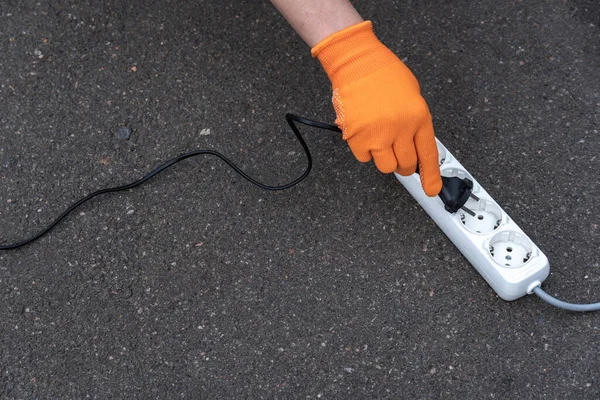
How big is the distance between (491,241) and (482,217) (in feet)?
0.21

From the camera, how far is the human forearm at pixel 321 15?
1.22 meters

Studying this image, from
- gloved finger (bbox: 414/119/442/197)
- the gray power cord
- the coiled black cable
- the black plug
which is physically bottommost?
the gray power cord

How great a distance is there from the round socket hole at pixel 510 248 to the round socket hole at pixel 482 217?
28 mm

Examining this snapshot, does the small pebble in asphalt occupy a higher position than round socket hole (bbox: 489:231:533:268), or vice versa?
the small pebble in asphalt

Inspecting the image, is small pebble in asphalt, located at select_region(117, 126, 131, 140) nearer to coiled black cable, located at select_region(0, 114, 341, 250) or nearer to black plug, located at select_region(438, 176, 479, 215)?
coiled black cable, located at select_region(0, 114, 341, 250)

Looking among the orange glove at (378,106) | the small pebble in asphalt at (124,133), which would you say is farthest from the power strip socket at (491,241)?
the small pebble in asphalt at (124,133)

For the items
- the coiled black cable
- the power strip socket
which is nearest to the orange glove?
the power strip socket

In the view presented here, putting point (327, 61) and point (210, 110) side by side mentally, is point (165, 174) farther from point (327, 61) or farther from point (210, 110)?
point (327, 61)

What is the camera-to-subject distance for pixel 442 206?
4.28ft

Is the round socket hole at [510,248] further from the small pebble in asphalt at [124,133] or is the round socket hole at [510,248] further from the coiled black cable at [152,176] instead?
the small pebble in asphalt at [124,133]

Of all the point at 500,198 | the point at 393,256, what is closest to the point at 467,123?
the point at 500,198

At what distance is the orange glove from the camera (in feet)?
3.77

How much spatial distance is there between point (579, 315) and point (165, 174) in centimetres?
99

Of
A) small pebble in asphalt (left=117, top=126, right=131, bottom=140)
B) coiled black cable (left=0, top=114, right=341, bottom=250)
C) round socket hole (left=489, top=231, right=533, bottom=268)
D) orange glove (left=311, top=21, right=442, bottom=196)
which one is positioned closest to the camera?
orange glove (left=311, top=21, right=442, bottom=196)
